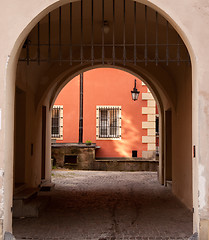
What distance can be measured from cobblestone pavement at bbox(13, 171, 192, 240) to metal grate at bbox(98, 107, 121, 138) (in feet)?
26.5

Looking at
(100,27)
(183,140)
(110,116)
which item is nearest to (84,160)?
(110,116)

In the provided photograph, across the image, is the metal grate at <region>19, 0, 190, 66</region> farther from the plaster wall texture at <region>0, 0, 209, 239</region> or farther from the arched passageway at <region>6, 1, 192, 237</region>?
the plaster wall texture at <region>0, 0, 209, 239</region>

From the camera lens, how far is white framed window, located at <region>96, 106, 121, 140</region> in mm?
18938

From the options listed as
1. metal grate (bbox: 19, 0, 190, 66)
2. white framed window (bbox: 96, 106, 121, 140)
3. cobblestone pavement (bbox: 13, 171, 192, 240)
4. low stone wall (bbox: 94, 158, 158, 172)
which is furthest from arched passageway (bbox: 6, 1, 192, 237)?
white framed window (bbox: 96, 106, 121, 140)

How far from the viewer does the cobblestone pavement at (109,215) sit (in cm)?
557

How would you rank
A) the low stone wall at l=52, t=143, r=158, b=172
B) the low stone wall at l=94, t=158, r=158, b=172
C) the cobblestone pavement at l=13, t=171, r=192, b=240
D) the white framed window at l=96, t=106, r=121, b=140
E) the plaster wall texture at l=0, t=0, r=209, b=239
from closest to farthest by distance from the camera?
the plaster wall texture at l=0, t=0, r=209, b=239 < the cobblestone pavement at l=13, t=171, r=192, b=240 < the low stone wall at l=94, t=158, r=158, b=172 < the low stone wall at l=52, t=143, r=158, b=172 < the white framed window at l=96, t=106, r=121, b=140

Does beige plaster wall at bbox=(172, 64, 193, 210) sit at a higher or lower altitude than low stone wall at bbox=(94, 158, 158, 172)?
higher

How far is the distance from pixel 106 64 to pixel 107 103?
7.98 metres

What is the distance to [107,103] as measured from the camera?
19016 millimetres

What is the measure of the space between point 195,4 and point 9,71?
251cm

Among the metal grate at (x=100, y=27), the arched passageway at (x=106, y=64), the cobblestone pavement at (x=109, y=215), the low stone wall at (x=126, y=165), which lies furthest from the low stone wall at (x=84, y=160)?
the metal grate at (x=100, y=27)

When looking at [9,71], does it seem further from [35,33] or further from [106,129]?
[106,129]

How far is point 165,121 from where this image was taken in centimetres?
1096

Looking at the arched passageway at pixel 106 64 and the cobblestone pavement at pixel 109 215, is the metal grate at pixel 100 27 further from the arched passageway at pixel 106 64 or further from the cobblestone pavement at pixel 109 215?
the cobblestone pavement at pixel 109 215
